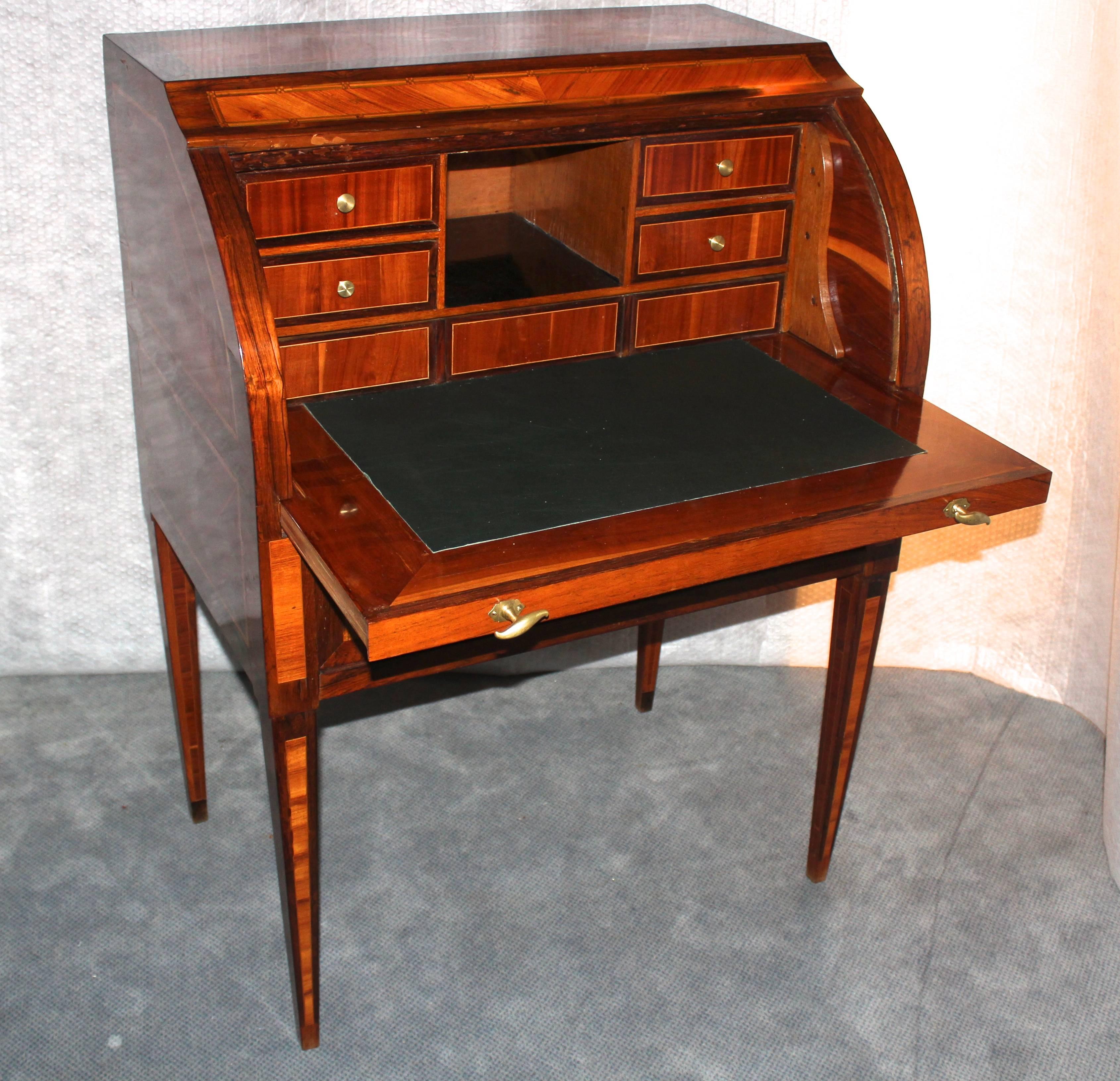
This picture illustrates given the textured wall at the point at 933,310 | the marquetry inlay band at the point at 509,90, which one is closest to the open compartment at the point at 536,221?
the marquetry inlay band at the point at 509,90

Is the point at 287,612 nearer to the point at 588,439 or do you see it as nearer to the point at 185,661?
the point at 588,439

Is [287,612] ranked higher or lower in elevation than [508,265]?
lower

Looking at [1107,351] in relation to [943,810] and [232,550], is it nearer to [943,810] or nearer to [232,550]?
[943,810]

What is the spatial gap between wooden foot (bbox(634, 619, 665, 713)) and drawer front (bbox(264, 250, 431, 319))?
1148mm

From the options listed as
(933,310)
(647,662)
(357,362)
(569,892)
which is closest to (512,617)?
(357,362)

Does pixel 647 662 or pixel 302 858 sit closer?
pixel 302 858

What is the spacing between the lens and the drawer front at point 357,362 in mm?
1912

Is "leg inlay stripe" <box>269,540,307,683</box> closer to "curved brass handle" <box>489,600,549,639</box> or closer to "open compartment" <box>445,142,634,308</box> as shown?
"curved brass handle" <box>489,600,549,639</box>

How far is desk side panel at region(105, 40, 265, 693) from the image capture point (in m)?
1.70

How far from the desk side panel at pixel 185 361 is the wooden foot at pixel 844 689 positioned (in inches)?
37.9

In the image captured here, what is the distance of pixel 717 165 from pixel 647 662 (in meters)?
1.18

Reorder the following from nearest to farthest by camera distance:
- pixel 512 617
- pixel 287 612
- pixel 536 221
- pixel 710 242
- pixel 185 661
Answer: pixel 512 617 → pixel 287 612 → pixel 710 242 → pixel 536 221 → pixel 185 661

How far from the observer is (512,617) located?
1544 mm

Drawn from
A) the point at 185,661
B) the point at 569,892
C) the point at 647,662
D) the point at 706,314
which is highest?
the point at 706,314
